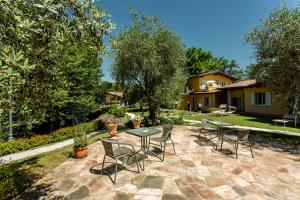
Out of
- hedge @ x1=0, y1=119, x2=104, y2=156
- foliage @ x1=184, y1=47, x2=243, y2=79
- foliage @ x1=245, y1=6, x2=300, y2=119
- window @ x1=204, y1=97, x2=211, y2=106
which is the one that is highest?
foliage @ x1=184, y1=47, x2=243, y2=79

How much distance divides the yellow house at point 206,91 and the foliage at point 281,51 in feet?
61.5

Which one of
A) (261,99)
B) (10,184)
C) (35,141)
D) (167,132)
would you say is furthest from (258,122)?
(10,184)

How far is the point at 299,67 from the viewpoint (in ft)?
29.6

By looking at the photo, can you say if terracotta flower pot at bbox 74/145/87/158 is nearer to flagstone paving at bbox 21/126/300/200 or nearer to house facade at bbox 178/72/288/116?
flagstone paving at bbox 21/126/300/200

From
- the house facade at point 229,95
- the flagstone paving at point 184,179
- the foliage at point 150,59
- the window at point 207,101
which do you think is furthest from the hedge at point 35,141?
the window at point 207,101

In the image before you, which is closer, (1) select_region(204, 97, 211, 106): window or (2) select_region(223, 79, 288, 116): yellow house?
(2) select_region(223, 79, 288, 116): yellow house

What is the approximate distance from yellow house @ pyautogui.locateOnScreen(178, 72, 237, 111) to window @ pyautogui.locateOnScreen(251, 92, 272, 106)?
6190 millimetres

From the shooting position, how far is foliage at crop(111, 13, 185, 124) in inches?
484

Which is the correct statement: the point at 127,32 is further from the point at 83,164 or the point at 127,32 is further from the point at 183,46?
the point at 83,164

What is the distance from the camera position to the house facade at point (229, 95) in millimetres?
22344

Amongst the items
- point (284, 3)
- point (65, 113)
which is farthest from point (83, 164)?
point (65, 113)

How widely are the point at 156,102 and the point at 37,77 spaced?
33.7 ft

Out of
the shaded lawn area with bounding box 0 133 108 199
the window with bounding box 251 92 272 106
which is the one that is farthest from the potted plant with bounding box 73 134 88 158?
the window with bounding box 251 92 272 106

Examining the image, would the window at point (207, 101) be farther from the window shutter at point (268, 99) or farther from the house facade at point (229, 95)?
the window shutter at point (268, 99)
